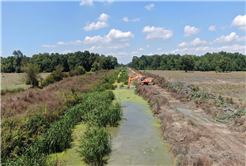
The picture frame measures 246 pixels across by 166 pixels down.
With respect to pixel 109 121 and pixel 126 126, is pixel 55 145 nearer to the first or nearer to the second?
pixel 109 121

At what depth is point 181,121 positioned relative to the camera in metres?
8.33

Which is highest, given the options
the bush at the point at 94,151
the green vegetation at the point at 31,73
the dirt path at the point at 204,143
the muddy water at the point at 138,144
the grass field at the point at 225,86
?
the green vegetation at the point at 31,73

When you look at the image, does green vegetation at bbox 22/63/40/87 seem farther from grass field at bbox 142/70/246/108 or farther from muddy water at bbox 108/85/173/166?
grass field at bbox 142/70/246/108

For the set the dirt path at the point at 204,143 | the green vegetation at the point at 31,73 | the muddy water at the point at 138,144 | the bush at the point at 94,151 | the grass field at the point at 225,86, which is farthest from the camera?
the green vegetation at the point at 31,73

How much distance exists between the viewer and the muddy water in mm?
5871

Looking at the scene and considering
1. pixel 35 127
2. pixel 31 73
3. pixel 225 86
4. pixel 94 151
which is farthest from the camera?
pixel 31 73

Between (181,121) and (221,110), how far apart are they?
3610 millimetres

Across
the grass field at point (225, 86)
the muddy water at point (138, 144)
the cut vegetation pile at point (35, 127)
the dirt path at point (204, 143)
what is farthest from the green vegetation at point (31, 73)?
the grass field at point (225, 86)

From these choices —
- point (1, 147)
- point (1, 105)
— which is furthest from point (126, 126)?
point (1, 105)

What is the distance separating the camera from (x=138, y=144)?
23.1 feet

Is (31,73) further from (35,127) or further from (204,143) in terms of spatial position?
(204,143)

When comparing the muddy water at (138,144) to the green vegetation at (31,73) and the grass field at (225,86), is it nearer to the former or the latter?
the grass field at (225,86)

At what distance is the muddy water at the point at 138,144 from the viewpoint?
19.3 feet

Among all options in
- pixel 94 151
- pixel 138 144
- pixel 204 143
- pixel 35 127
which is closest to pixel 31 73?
pixel 35 127
